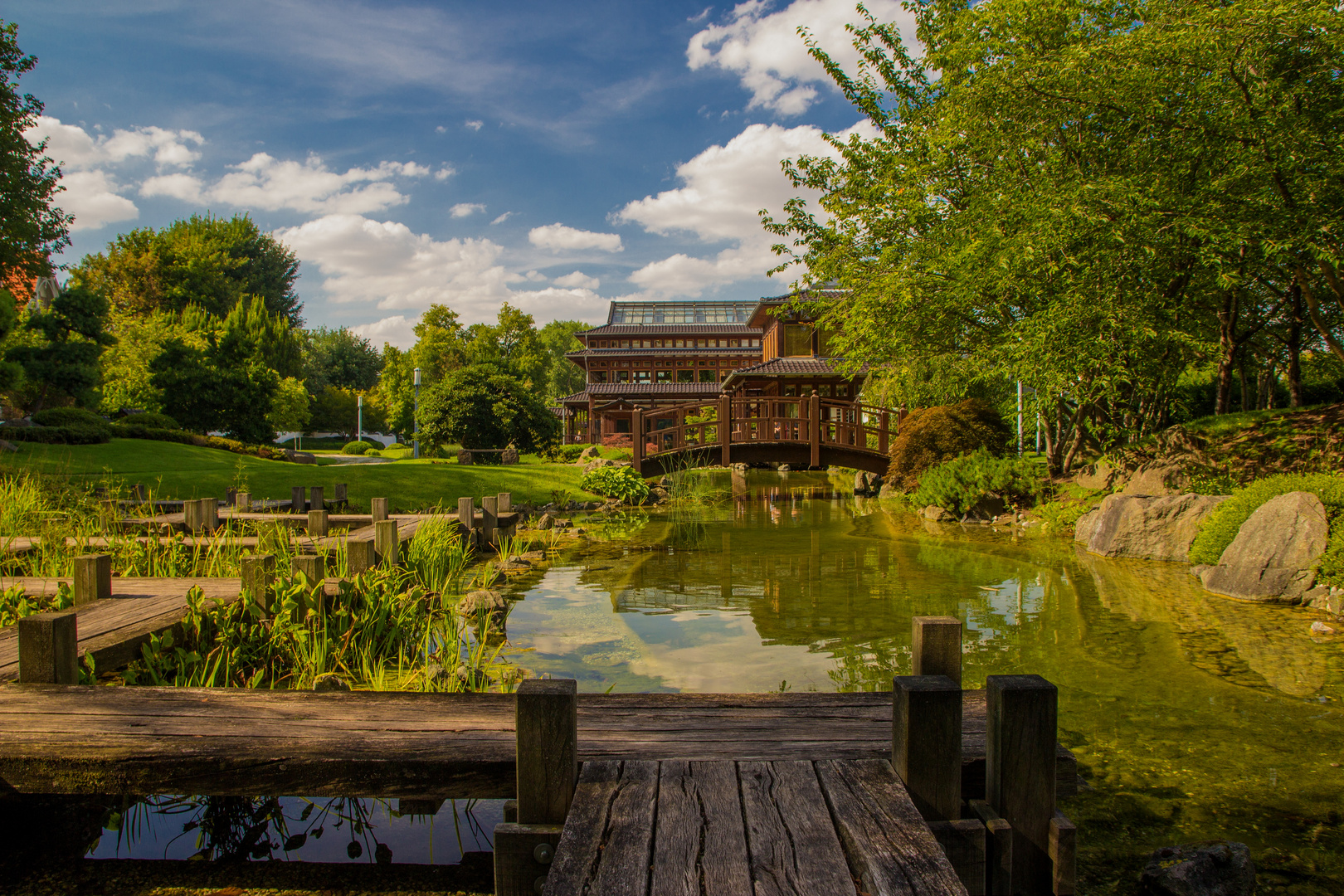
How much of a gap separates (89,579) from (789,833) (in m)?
4.52

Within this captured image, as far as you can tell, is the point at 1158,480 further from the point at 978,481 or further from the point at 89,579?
the point at 89,579

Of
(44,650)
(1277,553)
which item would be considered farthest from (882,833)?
(1277,553)

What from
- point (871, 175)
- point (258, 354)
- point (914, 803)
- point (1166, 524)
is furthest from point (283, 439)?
point (914, 803)

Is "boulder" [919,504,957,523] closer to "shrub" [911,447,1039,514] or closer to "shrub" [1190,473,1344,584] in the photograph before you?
"shrub" [911,447,1039,514]

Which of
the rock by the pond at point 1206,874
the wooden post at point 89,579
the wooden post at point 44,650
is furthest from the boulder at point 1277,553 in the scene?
the wooden post at point 89,579

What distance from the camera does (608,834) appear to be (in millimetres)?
2033

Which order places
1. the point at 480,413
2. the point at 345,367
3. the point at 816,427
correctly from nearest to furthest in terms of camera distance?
the point at 816,427, the point at 480,413, the point at 345,367

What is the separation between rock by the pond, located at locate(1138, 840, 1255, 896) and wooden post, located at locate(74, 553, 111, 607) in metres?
5.54

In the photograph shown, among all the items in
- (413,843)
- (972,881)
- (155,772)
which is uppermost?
(155,772)

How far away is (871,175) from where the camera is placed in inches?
585

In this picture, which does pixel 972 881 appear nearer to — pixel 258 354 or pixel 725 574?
pixel 725 574

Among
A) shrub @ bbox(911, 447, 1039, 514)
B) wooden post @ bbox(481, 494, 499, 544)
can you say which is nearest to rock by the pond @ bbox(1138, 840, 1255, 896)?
wooden post @ bbox(481, 494, 499, 544)

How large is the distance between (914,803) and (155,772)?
2.57 m

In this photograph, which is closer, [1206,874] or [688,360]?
[1206,874]
